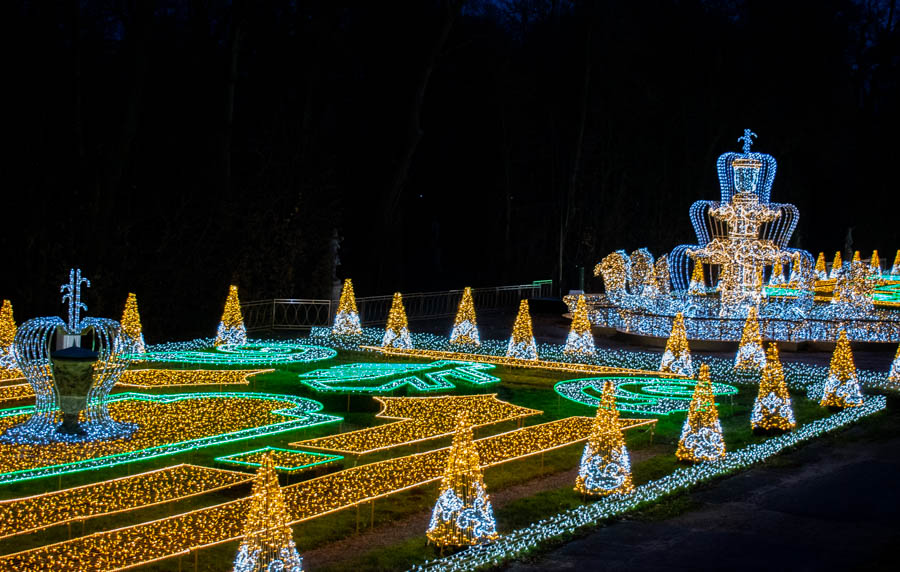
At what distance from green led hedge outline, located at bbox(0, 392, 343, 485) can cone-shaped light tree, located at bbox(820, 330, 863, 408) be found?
640 centimetres

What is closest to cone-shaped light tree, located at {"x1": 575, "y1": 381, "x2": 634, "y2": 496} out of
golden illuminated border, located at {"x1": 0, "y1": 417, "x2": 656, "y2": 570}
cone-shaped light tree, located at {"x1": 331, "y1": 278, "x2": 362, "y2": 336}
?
golden illuminated border, located at {"x1": 0, "y1": 417, "x2": 656, "y2": 570}

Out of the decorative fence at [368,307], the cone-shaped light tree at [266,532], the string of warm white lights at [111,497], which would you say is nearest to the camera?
the cone-shaped light tree at [266,532]

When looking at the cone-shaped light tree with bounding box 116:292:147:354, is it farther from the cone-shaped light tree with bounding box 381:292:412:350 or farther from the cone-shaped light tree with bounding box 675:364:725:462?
the cone-shaped light tree with bounding box 675:364:725:462

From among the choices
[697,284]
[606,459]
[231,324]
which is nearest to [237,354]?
[231,324]

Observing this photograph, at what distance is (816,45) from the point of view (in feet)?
142

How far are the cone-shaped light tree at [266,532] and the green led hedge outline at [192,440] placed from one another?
361 cm

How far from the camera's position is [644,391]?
49.4 feet

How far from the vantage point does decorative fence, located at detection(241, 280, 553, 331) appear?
79.3 ft

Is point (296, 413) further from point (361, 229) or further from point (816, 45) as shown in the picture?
point (816, 45)

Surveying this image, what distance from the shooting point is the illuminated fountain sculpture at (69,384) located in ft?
35.3

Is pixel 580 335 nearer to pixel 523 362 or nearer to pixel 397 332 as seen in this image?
pixel 523 362

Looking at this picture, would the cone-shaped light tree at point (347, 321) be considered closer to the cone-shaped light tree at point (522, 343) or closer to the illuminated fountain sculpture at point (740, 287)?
the cone-shaped light tree at point (522, 343)

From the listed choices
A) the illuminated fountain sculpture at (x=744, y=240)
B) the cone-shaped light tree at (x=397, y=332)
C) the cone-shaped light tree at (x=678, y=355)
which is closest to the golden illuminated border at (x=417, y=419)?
the cone-shaped light tree at (x=678, y=355)

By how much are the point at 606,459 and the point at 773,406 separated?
371 centimetres
